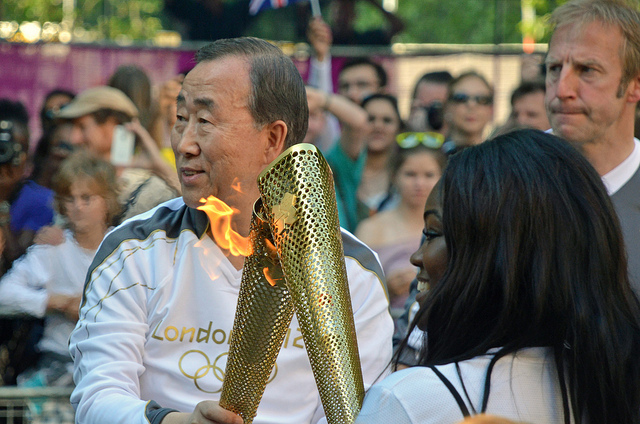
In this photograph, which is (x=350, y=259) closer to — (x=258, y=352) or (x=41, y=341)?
(x=258, y=352)

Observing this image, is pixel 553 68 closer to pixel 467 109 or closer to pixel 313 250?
pixel 313 250

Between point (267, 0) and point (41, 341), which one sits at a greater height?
point (267, 0)

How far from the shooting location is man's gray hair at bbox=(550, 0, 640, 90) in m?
3.24

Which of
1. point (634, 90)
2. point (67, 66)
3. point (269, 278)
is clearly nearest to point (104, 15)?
point (67, 66)

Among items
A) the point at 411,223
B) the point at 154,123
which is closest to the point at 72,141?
the point at 154,123

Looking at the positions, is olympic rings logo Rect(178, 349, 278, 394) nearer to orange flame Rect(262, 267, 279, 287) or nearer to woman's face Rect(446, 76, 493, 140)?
orange flame Rect(262, 267, 279, 287)

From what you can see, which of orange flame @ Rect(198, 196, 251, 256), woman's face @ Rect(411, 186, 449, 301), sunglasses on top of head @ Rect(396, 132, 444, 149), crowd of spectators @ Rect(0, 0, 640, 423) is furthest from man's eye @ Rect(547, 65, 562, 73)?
sunglasses on top of head @ Rect(396, 132, 444, 149)

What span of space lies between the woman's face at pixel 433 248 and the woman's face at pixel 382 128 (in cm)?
344

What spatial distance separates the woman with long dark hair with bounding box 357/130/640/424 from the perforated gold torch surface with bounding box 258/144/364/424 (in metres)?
0.13

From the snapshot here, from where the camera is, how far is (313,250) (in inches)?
65.6

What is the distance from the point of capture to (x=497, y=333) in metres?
1.75

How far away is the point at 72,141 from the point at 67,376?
6.46 feet

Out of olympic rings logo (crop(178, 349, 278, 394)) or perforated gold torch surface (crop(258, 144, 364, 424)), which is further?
olympic rings logo (crop(178, 349, 278, 394))

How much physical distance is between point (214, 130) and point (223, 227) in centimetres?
31
